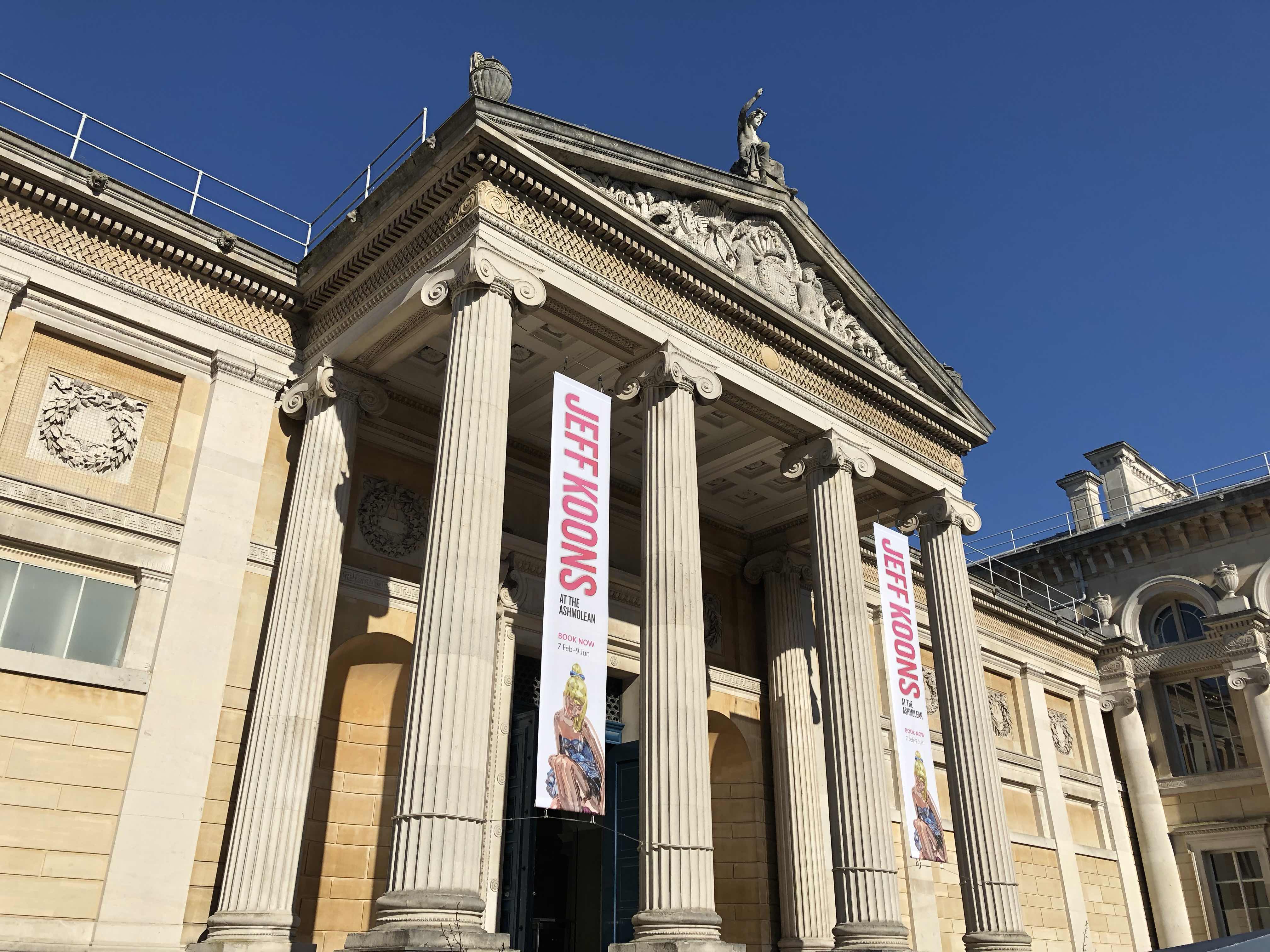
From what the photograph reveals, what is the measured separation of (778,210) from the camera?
1667cm

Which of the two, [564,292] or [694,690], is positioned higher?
[564,292]

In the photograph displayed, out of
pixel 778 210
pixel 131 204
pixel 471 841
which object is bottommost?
pixel 471 841

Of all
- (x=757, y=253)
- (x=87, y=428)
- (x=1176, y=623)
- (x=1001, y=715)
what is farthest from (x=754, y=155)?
(x=1176, y=623)

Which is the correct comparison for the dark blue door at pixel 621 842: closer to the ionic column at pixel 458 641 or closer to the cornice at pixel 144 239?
the ionic column at pixel 458 641

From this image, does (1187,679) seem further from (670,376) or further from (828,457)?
(670,376)

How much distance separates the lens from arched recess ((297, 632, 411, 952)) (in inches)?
521

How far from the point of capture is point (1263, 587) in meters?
26.5

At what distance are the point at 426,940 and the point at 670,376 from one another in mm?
7638

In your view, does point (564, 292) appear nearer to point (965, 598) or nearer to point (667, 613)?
point (667, 613)

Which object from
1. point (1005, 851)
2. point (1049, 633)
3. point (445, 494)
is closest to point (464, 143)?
point (445, 494)

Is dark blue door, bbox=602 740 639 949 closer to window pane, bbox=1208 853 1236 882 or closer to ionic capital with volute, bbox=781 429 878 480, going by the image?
ionic capital with volute, bbox=781 429 878 480

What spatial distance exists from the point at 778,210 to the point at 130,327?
980cm

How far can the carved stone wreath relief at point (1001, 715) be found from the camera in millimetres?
24906

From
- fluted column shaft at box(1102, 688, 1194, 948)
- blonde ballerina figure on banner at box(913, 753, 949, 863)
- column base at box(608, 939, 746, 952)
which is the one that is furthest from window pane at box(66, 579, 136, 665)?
fluted column shaft at box(1102, 688, 1194, 948)
